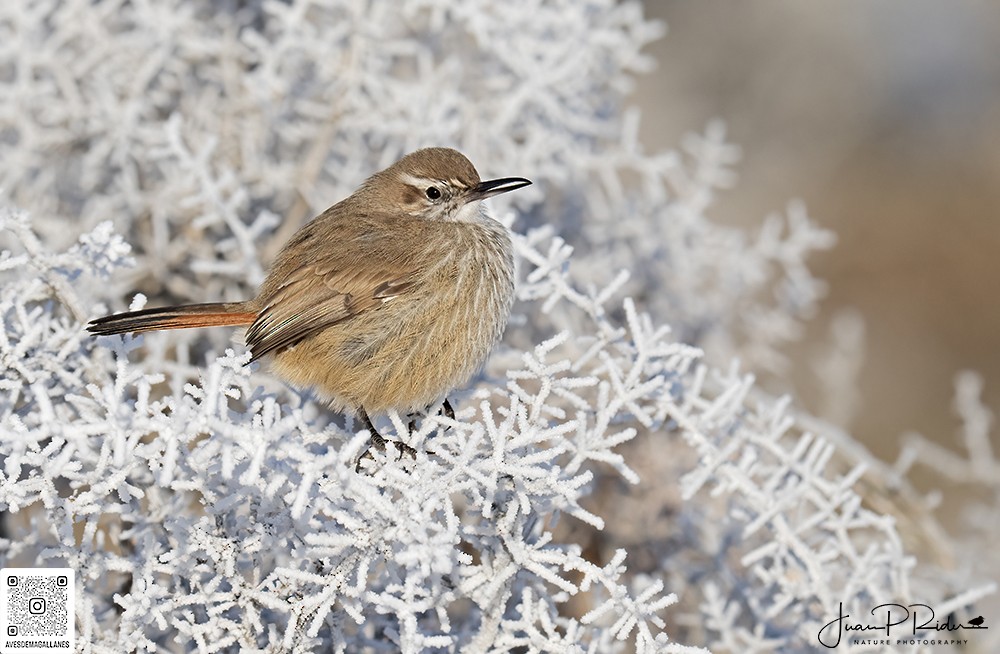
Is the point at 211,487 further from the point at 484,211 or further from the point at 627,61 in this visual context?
the point at 627,61

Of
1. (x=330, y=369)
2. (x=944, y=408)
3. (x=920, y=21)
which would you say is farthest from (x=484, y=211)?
(x=920, y=21)

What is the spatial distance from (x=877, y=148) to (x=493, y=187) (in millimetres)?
8219

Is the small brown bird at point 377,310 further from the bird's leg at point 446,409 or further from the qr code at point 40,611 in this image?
the qr code at point 40,611

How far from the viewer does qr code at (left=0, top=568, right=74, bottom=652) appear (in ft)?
8.15

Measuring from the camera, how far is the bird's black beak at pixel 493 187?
3.65 meters

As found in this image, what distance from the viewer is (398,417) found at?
3238 mm

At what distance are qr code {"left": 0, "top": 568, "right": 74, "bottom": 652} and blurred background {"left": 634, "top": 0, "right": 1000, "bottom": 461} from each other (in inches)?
272

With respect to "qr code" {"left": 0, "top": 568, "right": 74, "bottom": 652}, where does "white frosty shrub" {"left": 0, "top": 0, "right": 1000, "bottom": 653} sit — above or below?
above

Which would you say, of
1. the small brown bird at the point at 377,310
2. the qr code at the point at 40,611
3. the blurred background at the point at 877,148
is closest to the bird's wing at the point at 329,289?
the small brown bird at the point at 377,310

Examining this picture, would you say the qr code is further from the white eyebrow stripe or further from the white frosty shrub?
the white eyebrow stripe

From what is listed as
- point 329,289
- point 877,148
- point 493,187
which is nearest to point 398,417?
point 329,289

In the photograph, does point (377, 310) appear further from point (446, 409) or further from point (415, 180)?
point (415, 180)

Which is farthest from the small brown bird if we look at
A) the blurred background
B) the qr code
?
the blurred background

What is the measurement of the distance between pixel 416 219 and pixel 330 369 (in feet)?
2.42
